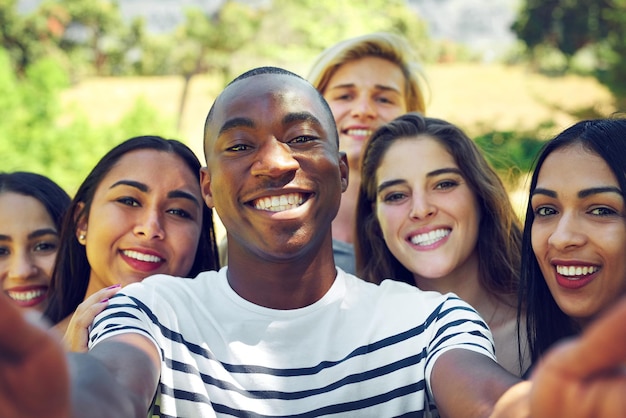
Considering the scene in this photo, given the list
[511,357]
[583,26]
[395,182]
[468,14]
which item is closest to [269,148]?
[395,182]

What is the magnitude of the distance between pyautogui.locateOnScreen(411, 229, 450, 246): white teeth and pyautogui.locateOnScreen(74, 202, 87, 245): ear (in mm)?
1440

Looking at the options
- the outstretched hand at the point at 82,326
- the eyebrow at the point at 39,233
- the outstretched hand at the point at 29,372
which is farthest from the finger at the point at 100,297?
the outstretched hand at the point at 29,372

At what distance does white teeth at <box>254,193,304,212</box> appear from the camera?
2.38m

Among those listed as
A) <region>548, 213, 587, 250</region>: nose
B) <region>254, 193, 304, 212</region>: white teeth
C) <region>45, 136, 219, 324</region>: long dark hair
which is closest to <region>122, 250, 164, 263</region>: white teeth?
<region>45, 136, 219, 324</region>: long dark hair

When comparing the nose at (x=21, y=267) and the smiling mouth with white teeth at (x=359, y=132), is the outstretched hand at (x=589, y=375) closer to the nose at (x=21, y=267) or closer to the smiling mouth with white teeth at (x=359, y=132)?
the nose at (x=21, y=267)

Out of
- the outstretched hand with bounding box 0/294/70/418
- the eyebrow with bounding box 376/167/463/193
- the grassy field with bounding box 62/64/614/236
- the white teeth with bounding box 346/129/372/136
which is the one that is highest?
the grassy field with bounding box 62/64/614/236

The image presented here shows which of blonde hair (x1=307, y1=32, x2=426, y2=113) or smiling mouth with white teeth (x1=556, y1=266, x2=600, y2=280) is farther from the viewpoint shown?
blonde hair (x1=307, y1=32, x2=426, y2=113)

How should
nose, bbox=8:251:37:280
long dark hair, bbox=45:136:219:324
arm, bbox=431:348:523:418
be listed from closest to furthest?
arm, bbox=431:348:523:418, long dark hair, bbox=45:136:219:324, nose, bbox=8:251:37:280

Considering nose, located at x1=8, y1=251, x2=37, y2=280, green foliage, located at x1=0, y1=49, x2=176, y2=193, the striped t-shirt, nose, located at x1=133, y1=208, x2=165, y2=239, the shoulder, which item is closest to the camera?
the striped t-shirt

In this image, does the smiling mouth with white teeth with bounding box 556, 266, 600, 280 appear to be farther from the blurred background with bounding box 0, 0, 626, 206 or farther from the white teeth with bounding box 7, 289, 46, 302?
the blurred background with bounding box 0, 0, 626, 206

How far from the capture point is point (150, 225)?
305 centimetres

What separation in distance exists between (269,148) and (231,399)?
765mm

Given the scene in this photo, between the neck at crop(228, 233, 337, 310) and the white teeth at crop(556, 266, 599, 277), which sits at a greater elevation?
the white teeth at crop(556, 266, 599, 277)

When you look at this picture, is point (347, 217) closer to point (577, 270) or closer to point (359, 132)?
point (359, 132)
